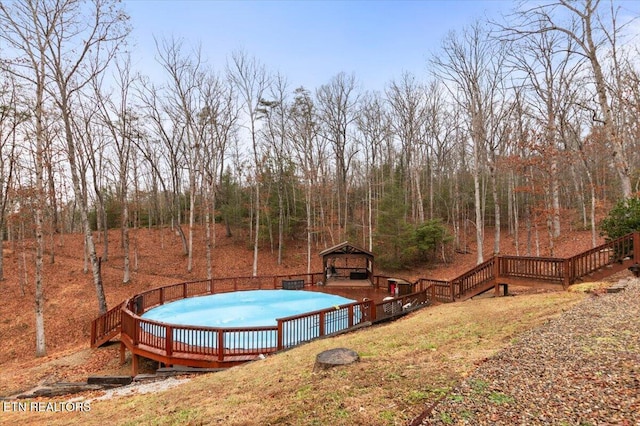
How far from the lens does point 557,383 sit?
141 inches

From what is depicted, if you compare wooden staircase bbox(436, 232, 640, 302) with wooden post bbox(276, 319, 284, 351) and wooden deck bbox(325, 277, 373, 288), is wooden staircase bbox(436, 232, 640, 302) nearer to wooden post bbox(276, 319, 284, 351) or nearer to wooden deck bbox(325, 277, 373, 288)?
wooden deck bbox(325, 277, 373, 288)

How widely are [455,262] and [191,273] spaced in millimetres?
17752

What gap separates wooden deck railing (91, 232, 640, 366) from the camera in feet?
26.8

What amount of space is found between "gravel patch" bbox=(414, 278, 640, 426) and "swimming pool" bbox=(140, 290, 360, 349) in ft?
17.4

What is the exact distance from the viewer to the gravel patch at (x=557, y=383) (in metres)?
2.98

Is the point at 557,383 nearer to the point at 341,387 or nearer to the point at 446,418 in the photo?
the point at 446,418

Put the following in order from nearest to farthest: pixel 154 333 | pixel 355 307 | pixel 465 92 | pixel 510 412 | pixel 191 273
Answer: pixel 510 412 → pixel 154 333 → pixel 355 307 → pixel 465 92 → pixel 191 273

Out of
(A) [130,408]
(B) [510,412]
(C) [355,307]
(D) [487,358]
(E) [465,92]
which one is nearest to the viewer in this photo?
(B) [510,412]

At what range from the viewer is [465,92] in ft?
60.7

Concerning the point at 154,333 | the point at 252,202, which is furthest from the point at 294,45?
the point at 154,333

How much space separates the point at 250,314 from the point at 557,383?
1222 centimetres

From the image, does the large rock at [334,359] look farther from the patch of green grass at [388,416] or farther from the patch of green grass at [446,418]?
the patch of green grass at [446,418]

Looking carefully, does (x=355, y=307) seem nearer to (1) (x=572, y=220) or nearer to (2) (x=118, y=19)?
(2) (x=118, y=19)

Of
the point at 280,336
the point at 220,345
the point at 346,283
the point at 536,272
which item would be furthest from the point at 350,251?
the point at 220,345
